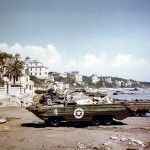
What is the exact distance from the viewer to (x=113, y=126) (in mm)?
18797

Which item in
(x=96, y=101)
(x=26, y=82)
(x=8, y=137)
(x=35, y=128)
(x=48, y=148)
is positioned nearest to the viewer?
(x=48, y=148)

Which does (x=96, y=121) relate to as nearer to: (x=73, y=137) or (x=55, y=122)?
(x=55, y=122)

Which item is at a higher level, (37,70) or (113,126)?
(37,70)

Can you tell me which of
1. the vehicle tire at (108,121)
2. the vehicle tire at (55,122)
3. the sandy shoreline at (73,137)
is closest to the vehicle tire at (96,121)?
the sandy shoreline at (73,137)

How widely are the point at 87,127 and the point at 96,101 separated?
206 centimetres

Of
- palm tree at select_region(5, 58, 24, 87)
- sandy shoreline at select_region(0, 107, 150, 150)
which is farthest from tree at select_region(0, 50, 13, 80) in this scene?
sandy shoreline at select_region(0, 107, 150, 150)

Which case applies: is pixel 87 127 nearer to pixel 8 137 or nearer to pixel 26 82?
pixel 8 137

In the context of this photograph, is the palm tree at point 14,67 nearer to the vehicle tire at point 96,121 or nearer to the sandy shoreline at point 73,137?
the sandy shoreline at point 73,137

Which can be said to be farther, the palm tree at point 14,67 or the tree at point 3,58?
the palm tree at point 14,67

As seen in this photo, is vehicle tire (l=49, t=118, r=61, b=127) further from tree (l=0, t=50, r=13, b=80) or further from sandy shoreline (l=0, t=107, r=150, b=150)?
tree (l=0, t=50, r=13, b=80)

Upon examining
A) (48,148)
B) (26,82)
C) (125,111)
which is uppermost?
(26,82)

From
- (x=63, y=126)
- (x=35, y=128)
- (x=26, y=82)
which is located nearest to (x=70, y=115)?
(x=63, y=126)

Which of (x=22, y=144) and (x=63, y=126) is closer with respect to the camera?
(x=22, y=144)

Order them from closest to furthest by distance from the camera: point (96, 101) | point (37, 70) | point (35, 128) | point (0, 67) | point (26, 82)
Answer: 1. point (35, 128)
2. point (96, 101)
3. point (0, 67)
4. point (26, 82)
5. point (37, 70)
